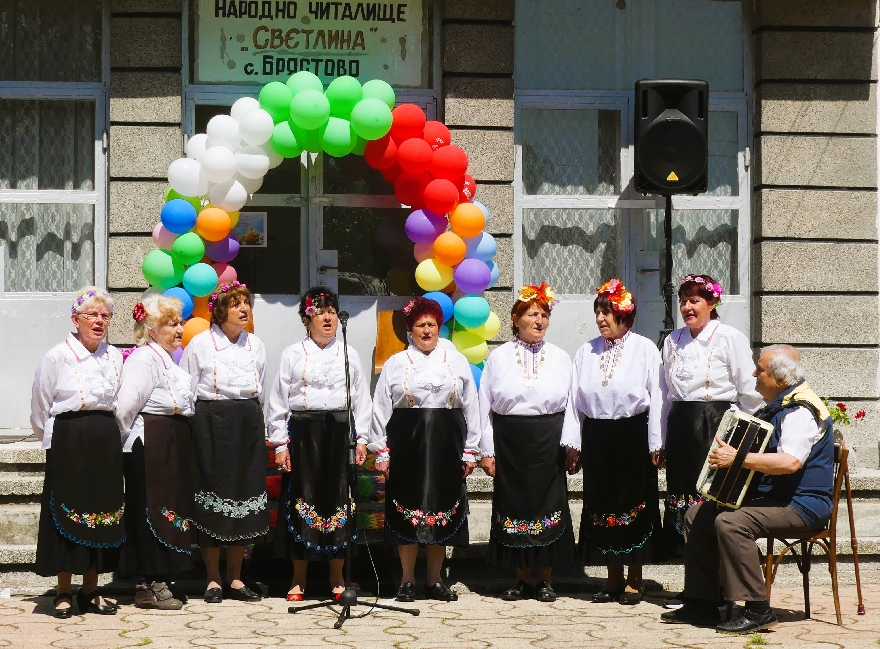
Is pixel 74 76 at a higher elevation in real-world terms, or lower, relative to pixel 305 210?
higher

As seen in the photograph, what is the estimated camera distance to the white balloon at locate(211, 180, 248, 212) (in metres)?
8.58

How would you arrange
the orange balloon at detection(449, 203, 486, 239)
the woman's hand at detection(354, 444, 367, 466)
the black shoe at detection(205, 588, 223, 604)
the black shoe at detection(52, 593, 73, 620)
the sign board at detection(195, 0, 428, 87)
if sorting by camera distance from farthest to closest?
the sign board at detection(195, 0, 428, 87) < the orange balloon at detection(449, 203, 486, 239) < the woman's hand at detection(354, 444, 367, 466) < the black shoe at detection(205, 588, 223, 604) < the black shoe at detection(52, 593, 73, 620)

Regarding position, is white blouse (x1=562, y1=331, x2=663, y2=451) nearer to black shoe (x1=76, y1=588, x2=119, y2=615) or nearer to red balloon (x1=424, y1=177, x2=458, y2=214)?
red balloon (x1=424, y1=177, x2=458, y2=214)

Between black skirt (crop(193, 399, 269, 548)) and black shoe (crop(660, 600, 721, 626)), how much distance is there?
2.28 m

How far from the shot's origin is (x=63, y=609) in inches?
269

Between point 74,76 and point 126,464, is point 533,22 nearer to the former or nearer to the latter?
point 74,76

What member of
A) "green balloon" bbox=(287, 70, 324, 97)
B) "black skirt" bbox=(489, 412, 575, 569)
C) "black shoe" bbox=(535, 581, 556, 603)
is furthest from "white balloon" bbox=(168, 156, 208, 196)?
"black shoe" bbox=(535, 581, 556, 603)

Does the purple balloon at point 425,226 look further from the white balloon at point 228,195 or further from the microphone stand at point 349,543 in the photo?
the microphone stand at point 349,543

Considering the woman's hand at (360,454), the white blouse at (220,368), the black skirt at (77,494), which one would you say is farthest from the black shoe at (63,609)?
the woman's hand at (360,454)

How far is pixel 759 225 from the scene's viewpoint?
9914 millimetres

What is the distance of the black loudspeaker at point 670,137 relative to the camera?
9.28m

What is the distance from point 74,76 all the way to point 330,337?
3.50 metres

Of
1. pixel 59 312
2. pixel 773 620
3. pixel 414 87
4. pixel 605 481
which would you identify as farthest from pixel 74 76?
pixel 773 620

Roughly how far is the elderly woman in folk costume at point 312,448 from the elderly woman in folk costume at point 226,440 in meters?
0.13
